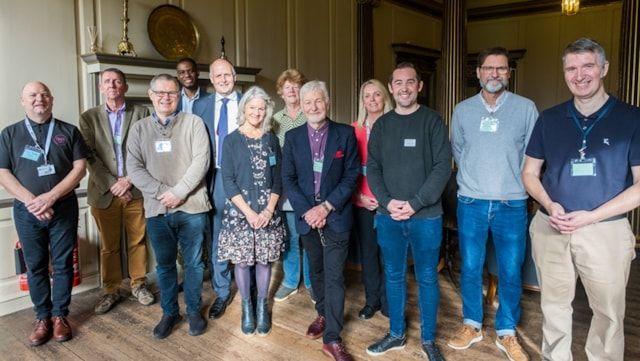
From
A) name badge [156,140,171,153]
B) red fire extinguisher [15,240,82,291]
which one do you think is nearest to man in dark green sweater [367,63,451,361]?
name badge [156,140,171,153]

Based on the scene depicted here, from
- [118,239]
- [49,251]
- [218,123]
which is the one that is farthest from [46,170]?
[218,123]

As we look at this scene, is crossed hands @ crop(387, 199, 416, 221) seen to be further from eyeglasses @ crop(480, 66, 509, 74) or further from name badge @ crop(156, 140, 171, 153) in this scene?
name badge @ crop(156, 140, 171, 153)

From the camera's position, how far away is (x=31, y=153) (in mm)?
2844

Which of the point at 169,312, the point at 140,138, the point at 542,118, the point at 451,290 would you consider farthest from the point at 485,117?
the point at 169,312

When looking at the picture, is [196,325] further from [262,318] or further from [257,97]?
[257,97]

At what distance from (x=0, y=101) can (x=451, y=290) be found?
3558 mm

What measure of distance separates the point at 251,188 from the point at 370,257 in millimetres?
893

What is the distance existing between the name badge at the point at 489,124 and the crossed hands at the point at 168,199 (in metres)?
1.77

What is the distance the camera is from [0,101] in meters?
3.30

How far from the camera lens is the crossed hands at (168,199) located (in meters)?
2.81

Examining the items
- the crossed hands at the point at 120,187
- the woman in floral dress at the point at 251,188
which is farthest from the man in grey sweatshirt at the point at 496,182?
the crossed hands at the point at 120,187

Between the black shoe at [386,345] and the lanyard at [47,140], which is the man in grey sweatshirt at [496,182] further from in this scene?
the lanyard at [47,140]

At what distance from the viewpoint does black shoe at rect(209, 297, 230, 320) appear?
3250 millimetres

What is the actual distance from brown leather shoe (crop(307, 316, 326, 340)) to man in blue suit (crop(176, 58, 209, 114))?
1.75m
